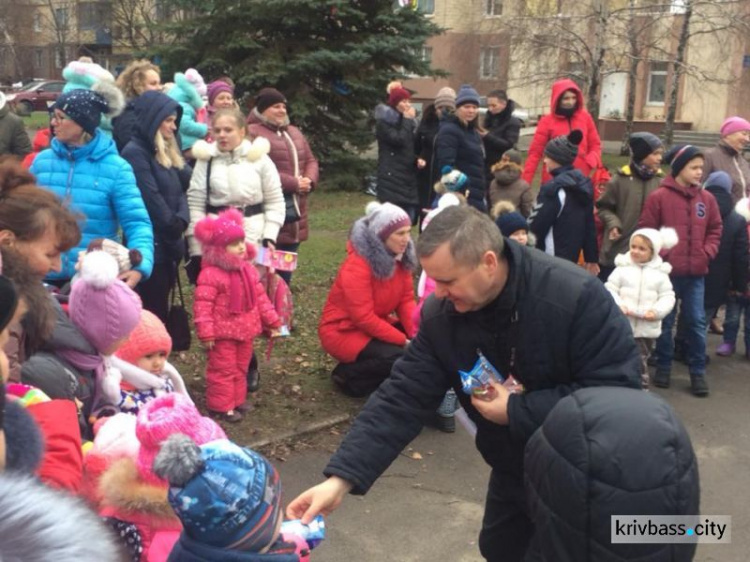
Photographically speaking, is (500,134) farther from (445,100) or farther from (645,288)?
(645,288)

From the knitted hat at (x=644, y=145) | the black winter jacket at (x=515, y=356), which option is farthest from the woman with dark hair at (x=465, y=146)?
the black winter jacket at (x=515, y=356)

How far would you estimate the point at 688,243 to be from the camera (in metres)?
6.34

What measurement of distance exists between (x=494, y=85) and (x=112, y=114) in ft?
102

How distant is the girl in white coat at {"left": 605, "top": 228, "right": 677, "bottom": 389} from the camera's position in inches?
234

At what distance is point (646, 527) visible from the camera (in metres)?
1.72

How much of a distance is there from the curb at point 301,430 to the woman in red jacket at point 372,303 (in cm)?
37

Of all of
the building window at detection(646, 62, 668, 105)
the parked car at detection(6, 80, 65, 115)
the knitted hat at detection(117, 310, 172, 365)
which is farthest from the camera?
the parked car at detection(6, 80, 65, 115)

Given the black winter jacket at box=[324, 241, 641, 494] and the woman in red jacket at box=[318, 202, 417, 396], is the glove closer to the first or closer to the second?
the woman in red jacket at box=[318, 202, 417, 396]

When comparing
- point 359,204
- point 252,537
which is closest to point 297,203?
point 252,537

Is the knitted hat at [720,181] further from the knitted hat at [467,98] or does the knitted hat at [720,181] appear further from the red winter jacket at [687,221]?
the knitted hat at [467,98]

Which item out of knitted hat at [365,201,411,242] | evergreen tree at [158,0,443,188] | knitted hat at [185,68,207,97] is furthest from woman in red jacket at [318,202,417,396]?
evergreen tree at [158,0,443,188]

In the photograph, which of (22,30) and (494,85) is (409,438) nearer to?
(494,85)

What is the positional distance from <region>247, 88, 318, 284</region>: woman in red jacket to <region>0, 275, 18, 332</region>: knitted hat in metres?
4.42

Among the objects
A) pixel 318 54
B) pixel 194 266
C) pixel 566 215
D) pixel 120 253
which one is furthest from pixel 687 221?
pixel 318 54
